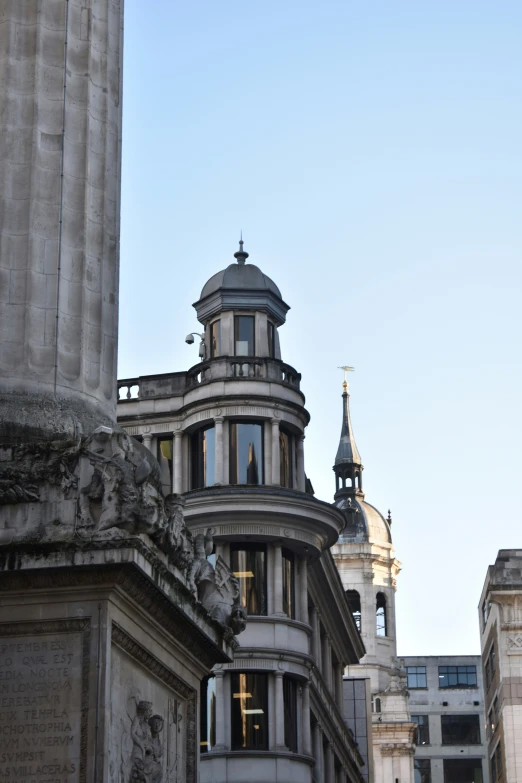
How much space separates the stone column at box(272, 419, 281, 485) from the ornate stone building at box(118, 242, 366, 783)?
5cm

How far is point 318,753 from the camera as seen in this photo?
60656 millimetres

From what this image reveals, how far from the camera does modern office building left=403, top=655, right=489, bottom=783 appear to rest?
6486 inches

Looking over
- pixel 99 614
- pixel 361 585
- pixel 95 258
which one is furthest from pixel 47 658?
pixel 361 585

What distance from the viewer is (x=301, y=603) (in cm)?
5878

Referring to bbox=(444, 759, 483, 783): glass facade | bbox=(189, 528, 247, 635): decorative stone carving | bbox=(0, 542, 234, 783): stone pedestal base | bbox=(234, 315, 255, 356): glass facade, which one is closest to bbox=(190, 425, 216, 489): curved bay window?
bbox=(234, 315, 255, 356): glass facade

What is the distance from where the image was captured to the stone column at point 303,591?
5856 centimetres

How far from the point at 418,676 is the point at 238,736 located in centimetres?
11942

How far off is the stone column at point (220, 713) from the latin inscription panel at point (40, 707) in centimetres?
3575

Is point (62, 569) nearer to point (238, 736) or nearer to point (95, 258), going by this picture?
point (95, 258)

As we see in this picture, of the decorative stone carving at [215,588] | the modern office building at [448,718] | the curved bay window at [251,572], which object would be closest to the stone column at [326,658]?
the curved bay window at [251,572]

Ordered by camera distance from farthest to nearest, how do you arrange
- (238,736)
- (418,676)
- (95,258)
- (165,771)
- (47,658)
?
(418,676), (238,736), (95,258), (165,771), (47,658)

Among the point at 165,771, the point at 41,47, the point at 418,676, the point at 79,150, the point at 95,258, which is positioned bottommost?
the point at 165,771

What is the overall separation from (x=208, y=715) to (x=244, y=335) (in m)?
15.6

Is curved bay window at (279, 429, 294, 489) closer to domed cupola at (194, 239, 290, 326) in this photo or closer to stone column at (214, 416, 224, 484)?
stone column at (214, 416, 224, 484)
